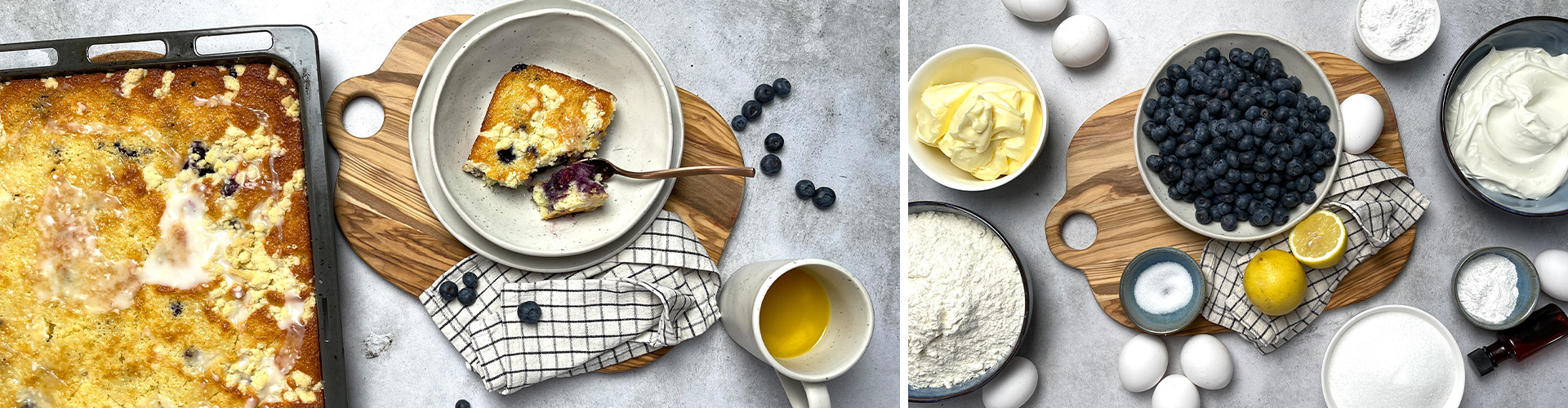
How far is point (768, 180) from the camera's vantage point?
1854mm

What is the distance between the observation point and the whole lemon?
173cm

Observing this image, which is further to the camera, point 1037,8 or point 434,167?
point 1037,8

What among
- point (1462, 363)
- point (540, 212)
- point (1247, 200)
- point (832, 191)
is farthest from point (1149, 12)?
point (540, 212)

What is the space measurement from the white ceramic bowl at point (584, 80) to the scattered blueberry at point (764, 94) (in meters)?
0.21

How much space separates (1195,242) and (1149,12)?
1.81 ft

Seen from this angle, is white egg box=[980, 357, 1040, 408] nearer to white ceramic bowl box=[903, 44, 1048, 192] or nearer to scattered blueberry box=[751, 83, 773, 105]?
white ceramic bowl box=[903, 44, 1048, 192]

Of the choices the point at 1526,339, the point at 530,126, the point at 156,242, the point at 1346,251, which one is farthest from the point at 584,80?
the point at 1526,339

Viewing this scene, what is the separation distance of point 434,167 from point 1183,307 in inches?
64.2

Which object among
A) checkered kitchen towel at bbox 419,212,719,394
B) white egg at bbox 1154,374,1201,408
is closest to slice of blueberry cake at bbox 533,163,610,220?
checkered kitchen towel at bbox 419,212,719,394

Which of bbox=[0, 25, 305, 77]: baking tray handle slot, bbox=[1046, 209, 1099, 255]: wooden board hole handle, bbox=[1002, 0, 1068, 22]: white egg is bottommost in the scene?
bbox=[1046, 209, 1099, 255]: wooden board hole handle

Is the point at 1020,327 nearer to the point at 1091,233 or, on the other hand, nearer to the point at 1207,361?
the point at 1091,233

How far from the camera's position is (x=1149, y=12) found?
1928 mm

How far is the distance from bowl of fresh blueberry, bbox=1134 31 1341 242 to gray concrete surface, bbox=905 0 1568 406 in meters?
0.16

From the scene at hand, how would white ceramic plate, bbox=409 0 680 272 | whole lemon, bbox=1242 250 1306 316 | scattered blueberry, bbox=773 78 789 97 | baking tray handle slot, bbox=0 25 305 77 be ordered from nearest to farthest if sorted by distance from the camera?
baking tray handle slot, bbox=0 25 305 77 → white ceramic plate, bbox=409 0 680 272 → whole lemon, bbox=1242 250 1306 316 → scattered blueberry, bbox=773 78 789 97
